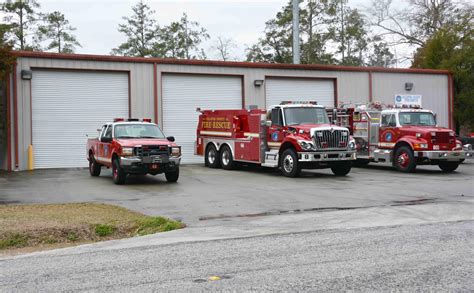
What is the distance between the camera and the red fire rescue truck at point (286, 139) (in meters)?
19.4

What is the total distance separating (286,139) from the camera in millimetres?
19891

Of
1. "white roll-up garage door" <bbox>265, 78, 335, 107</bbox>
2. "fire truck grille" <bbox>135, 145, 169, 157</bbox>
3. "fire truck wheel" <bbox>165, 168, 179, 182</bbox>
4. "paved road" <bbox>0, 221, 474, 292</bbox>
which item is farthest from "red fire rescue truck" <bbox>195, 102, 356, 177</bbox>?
"paved road" <bbox>0, 221, 474, 292</bbox>

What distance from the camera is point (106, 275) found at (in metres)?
6.55

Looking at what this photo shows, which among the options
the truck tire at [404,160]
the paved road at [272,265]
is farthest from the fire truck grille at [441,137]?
the paved road at [272,265]

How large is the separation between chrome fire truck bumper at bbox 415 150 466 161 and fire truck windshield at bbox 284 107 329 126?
3.77 metres

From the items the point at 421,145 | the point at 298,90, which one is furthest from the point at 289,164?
the point at 298,90

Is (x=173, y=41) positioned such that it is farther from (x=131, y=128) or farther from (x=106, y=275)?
(x=106, y=275)

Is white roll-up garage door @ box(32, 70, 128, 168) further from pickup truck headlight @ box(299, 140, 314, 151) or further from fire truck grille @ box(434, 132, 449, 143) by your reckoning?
fire truck grille @ box(434, 132, 449, 143)

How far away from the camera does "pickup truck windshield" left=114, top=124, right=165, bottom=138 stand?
18.0 meters

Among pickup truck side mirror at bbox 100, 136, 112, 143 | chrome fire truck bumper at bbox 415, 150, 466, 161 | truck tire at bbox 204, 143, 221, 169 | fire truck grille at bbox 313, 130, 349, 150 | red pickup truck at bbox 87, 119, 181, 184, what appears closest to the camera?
red pickup truck at bbox 87, 119, 181, 184

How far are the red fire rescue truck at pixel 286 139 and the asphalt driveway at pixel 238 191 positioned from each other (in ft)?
1.99

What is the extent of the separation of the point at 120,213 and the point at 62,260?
12.4 feet

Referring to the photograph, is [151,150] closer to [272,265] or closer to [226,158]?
[226,158]

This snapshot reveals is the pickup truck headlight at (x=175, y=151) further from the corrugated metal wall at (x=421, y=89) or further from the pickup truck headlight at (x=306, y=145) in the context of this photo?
the corrugated metal wall at (x=421, y=89)
